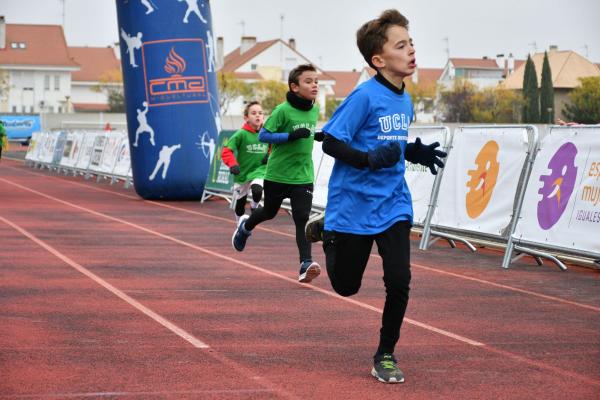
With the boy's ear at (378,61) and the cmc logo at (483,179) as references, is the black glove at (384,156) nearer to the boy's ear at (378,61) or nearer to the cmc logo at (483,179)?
the boy's ear at (378,61)

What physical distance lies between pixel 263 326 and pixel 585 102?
86859mm

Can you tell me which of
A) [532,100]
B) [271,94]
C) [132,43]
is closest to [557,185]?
[132,43]

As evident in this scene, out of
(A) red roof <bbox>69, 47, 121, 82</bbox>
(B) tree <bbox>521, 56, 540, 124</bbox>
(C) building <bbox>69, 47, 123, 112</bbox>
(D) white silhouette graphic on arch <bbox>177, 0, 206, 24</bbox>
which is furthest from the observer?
(A) red roof <bbox>69, 47, 121, 82</bbox>

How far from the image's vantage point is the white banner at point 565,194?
12000 millimetres

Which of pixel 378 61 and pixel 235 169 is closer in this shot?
pixel 378 61

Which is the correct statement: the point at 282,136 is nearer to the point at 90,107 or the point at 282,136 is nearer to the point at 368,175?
the point at 368,175

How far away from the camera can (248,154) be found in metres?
14.7

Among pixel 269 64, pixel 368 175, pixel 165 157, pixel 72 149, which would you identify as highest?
pixel 269 64

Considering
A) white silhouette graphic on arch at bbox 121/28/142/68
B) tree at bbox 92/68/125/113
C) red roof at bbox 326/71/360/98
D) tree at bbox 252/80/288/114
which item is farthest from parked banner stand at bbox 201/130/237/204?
red roof at bbox 326/71/360/98

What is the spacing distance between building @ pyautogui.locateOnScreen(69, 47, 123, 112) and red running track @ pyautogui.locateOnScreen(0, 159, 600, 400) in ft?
402

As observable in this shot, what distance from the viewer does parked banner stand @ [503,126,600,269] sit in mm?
12000

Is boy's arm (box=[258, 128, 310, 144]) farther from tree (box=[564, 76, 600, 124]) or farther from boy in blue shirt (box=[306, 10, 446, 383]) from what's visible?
tree (box=[564, 76, 600, 124])

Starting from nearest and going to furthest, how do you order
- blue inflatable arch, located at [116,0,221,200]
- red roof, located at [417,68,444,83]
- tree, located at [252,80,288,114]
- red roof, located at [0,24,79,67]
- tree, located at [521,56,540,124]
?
1. blue inflatable arch, located at [116,0,221,200]
2. tree, located at [521,56,540,124]
3. tree, located at [252,80,288,114]
4. red roof, located at [0,24,79,67]
5. red roof, located at [417,68,444,83]

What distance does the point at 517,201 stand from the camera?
43.4 ft
